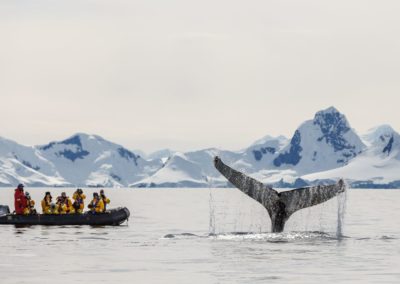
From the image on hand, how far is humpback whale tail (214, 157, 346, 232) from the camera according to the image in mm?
29766

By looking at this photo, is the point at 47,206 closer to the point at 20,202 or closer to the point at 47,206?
the point at 47,206

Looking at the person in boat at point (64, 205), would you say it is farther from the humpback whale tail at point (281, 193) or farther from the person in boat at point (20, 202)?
the humpback whale tail at point (281, 193)

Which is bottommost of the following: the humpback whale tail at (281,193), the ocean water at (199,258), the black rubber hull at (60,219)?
the ocean water at (199,258)

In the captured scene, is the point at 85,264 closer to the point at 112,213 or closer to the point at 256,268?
the point at 256,268

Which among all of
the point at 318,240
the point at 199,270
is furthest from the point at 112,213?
the point at 199,270

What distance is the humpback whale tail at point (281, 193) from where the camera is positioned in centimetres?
2977

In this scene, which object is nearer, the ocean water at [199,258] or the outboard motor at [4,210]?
the ocean water at [199,258]

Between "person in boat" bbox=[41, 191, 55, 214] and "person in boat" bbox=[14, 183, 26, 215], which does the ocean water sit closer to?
"person in boat" bbox=[14, 183, 26, 215]

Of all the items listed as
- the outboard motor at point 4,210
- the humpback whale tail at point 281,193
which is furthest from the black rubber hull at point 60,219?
the humpback whale tail at point 281,193

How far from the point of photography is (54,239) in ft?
128

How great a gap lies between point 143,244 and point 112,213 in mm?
13711

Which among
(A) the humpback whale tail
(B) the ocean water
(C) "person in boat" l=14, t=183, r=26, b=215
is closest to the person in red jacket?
(C) "person in boat" l=14, t=183, r=26, b=215

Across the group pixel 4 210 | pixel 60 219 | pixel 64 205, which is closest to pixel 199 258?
pixel 60 219

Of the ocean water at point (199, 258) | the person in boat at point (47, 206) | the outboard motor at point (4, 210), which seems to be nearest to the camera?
the ocean water at point (199, 258)
